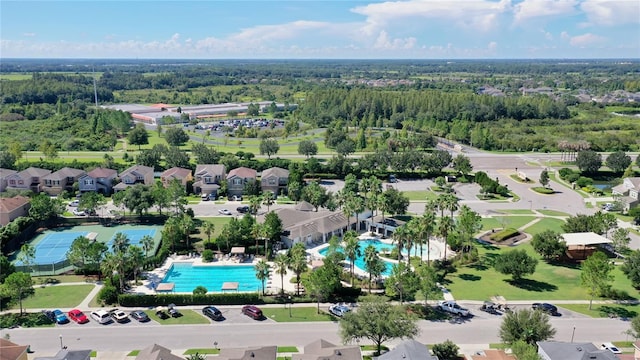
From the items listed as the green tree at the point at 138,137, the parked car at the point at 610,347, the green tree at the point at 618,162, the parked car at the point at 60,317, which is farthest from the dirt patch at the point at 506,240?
the green tree at the point at 138,137

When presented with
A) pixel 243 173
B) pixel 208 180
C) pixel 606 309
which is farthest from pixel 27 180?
pixel 606 309

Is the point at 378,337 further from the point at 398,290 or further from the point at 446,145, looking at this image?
the point at 446,145

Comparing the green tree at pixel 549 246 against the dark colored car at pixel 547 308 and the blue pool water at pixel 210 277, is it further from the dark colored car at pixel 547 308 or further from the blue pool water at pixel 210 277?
the blue pool water at pixel 210 277

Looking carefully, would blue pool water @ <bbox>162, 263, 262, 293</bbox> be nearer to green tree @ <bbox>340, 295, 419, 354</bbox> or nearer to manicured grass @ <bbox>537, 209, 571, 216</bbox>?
green tree @ <bbox>340, 295, 419, 354</bbox>

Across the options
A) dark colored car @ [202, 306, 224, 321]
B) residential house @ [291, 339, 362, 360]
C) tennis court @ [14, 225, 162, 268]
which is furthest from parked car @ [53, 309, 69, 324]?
residential house @ [291, 339, 362, 360]

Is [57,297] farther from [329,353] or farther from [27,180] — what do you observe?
[27,180]

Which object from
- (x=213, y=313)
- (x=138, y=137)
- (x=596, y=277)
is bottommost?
(x=213, y=313)
